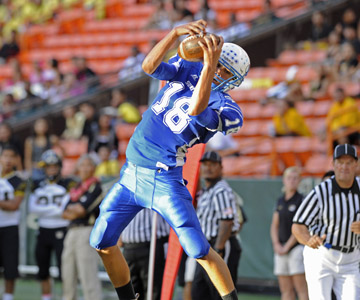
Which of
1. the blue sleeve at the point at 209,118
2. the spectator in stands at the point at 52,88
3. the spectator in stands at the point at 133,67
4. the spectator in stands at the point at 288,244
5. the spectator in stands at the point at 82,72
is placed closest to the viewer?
the blue sleeve at the point at 209,118

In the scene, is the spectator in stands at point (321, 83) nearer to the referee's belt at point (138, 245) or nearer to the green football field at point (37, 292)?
the green football field at point (37, 292)

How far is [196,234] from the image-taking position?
14.7ft

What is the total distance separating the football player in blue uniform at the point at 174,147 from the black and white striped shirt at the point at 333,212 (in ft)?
3.67

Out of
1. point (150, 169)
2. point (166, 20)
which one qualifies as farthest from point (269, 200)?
point (166, 20)

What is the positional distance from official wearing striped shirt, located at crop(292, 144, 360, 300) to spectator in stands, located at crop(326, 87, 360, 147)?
448 centimetres

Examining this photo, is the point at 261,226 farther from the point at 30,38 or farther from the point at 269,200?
the point at 30,38

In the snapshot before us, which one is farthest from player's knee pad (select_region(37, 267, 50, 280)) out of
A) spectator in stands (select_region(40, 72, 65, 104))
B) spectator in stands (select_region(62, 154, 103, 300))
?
spectator in stands (select_region(40, 72, 65, 104))

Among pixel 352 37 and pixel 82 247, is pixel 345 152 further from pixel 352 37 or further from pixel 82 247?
pixel 352 37

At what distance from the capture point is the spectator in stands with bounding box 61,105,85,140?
1277cm

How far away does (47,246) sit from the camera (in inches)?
328

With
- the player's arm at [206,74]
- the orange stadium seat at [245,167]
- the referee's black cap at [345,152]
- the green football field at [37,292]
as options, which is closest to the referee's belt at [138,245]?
the green football field at [37,292]

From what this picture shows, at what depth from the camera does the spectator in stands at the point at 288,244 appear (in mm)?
7324

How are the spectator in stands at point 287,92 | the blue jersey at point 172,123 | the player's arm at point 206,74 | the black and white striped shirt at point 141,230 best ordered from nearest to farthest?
the player's arm at point 206,74 < the blue jersey at point 172,123 < the black and white striped shirt at point 141,230 < the spectator in stands at point 287,92

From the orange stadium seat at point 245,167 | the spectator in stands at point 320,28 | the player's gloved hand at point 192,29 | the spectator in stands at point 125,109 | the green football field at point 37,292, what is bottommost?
the green football field at point 37,292
